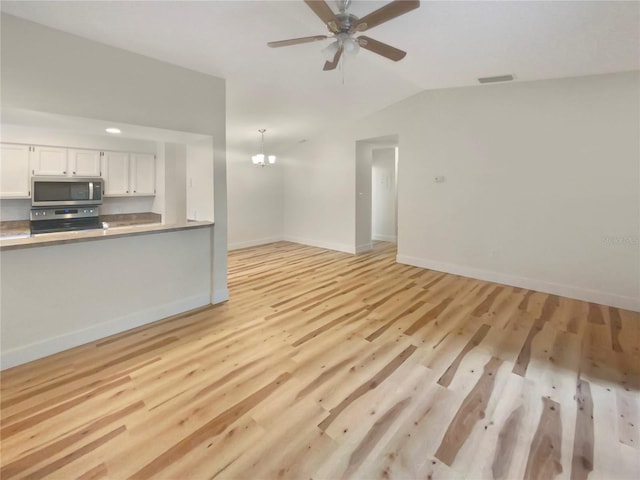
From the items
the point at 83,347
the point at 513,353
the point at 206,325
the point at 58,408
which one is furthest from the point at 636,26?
the point at 83,347

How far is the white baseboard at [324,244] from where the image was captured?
20.6ft

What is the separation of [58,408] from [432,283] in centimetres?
417

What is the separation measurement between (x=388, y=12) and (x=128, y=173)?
16.5 feet

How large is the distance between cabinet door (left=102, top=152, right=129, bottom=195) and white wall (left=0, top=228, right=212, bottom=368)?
283 cm

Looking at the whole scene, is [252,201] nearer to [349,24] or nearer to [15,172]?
[15,172]

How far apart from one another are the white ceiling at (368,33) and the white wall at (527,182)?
1.43 ft

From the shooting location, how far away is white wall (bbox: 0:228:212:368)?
7.49 ft

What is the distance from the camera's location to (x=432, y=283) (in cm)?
435

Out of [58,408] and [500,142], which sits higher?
[500,142]

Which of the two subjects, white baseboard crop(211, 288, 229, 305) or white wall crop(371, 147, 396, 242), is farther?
white wall crop(371, 147, 396, 242)

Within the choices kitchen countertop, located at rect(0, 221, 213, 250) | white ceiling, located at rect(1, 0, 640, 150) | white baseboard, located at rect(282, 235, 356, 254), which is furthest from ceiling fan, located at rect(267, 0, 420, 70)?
white baseboard, located at rect(282, 235, 356, 254)

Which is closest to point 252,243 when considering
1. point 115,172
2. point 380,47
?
point 115,172

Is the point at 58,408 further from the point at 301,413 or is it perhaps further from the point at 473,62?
the point at 473,62

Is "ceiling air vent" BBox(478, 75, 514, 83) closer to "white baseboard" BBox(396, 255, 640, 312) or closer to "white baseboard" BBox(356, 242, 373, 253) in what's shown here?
"white baseboard" BBox(396, 255, 640, 312)
